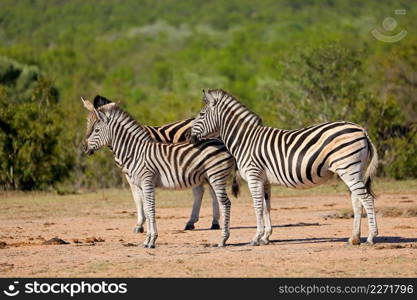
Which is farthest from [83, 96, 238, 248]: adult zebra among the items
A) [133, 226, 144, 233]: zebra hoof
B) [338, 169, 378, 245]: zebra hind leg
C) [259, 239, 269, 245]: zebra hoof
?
[133, 226, 144, 233]: zebra hoof

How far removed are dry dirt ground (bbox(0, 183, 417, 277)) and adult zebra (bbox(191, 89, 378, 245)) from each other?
62 cm

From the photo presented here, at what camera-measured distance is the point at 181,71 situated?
81.9 m

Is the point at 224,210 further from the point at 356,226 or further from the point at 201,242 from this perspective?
the point at 356,226

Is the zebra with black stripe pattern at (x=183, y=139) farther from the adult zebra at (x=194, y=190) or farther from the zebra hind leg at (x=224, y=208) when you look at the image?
the zebra hind leg at (x=224, y=208)

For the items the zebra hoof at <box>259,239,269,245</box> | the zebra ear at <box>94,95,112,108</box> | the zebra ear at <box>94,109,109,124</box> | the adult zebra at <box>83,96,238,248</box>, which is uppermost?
the zebra ear at <box>94,95,112,108</box>

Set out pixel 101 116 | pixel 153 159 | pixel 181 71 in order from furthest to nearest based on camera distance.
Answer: pixel 181 71
pixel 101 116
pixel 153 159

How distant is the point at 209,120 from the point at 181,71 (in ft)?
229

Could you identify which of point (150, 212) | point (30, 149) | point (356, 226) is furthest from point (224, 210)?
point (30, 149)

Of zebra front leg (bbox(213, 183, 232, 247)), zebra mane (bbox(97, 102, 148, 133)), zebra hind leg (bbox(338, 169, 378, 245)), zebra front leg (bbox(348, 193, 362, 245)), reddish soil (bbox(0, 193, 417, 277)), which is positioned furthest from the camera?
zebra mane (bbox(97, 102, 148, 133))

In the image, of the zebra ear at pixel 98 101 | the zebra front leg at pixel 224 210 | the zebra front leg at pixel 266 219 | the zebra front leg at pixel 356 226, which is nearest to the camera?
the zebra front leg at pixel 356 226

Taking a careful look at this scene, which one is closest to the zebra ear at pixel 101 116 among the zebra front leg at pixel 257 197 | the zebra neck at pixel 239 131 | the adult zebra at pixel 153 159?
the adult zebra at pixel 153 159

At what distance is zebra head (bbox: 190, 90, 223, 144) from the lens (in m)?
12.5

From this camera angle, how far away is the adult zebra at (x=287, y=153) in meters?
11.6

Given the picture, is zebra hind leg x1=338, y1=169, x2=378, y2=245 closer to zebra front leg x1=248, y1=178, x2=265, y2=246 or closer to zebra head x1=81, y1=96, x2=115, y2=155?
zebra front leg x1=248, y1=178, x2=265, y2=246
